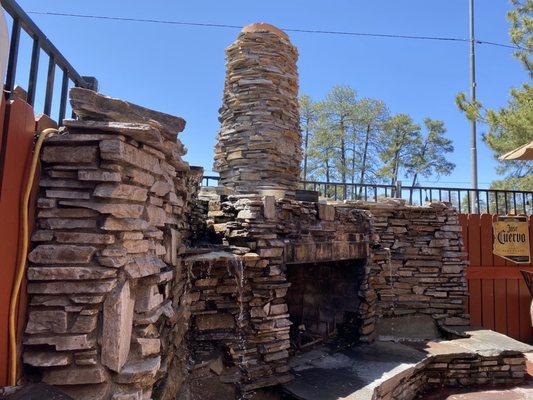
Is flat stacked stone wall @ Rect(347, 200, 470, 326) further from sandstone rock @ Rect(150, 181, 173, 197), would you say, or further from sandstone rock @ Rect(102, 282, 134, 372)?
sandstone rock @ Rect(102, 282, 134, 372)

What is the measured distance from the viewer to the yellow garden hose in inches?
60.4

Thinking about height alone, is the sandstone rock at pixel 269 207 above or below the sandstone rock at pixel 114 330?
above

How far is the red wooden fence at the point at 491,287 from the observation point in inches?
269

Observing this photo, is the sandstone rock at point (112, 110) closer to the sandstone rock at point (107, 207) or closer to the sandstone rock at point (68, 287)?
the sandstone rock at point (107, 207)

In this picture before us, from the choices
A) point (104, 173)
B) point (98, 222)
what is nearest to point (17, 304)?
point (98, 222)

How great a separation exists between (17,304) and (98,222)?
448 mm

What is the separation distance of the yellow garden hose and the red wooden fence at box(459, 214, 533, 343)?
22.5ft

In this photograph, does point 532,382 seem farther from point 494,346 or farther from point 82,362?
point 82,362

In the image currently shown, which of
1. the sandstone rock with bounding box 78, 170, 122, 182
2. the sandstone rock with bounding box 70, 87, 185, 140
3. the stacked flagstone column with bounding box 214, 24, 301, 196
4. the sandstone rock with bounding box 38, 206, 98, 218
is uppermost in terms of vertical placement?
the stacked flagstone column with bounding box 214, 24, 301, 196

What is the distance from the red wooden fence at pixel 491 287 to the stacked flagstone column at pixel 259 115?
352 cm

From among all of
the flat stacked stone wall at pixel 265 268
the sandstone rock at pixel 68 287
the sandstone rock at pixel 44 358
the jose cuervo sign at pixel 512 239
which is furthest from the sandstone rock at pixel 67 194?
the jose cuervo sign at pixel 512 239

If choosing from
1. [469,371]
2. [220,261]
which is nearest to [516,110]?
[469,371]

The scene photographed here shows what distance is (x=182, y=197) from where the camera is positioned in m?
3.08

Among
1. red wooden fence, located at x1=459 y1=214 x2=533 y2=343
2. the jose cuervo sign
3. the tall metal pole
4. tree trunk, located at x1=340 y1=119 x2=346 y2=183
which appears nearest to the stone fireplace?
red wooden fence, located at x1=459 y1=214 x2=533 y2=343
